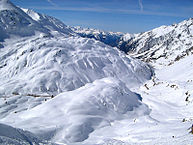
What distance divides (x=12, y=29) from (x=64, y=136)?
10038 centimetres

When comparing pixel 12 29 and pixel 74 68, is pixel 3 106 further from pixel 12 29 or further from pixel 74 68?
pixel 12 29


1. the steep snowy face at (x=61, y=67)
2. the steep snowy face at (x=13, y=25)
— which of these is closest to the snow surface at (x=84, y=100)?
the steep snowy face at (x=61, y=67)

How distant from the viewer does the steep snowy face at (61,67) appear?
47.3m

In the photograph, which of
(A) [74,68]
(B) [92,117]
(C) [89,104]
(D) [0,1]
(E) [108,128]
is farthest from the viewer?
(D) [0,1]

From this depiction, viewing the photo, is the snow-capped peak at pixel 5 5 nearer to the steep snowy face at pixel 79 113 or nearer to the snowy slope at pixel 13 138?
the steep snowy face at pixel 79 113

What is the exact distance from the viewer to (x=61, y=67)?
175 feet

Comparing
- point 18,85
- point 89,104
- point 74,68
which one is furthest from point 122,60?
point 89,104

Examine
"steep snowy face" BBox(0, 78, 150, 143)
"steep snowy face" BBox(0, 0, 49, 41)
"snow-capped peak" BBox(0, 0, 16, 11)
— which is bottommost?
"steep snowy face" BBox(0, 78, 150, 143)

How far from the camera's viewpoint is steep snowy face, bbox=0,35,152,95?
47.3 meters

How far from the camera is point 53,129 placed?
1834 cm

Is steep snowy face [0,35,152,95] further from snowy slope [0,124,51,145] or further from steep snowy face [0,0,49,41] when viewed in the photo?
steep snowy face [0,0,49,41]

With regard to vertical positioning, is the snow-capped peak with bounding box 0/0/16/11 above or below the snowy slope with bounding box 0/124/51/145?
above

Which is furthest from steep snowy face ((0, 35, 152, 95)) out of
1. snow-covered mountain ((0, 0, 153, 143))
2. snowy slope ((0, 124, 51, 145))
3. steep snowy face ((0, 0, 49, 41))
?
steep snowy face ((0, 0, 49, 41))

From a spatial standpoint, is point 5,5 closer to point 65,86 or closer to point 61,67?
point 61,67
